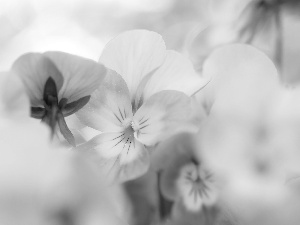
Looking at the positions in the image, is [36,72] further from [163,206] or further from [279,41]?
[279,41]

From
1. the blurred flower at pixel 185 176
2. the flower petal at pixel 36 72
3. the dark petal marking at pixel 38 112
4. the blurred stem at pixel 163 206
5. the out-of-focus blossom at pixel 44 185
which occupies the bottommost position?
the out-of-focus blossom at pixel 44 185

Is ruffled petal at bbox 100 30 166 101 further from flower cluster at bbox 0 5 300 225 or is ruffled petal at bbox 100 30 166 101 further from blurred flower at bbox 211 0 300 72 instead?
blurred flower at bbox 211 0 300 72

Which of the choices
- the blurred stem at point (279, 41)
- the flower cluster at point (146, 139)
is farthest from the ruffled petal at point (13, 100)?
the blurred stem at point (279, 41)

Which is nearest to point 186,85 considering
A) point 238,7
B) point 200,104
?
point 200,104

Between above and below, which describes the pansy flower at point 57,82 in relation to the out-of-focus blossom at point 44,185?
above

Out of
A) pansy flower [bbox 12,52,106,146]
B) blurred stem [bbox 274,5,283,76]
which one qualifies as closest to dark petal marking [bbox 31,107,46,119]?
pansy flower [bbox 12,52,106,146]

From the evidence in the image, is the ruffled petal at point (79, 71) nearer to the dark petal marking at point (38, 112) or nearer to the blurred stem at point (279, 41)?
the dark petal marking at point (38, 112)
